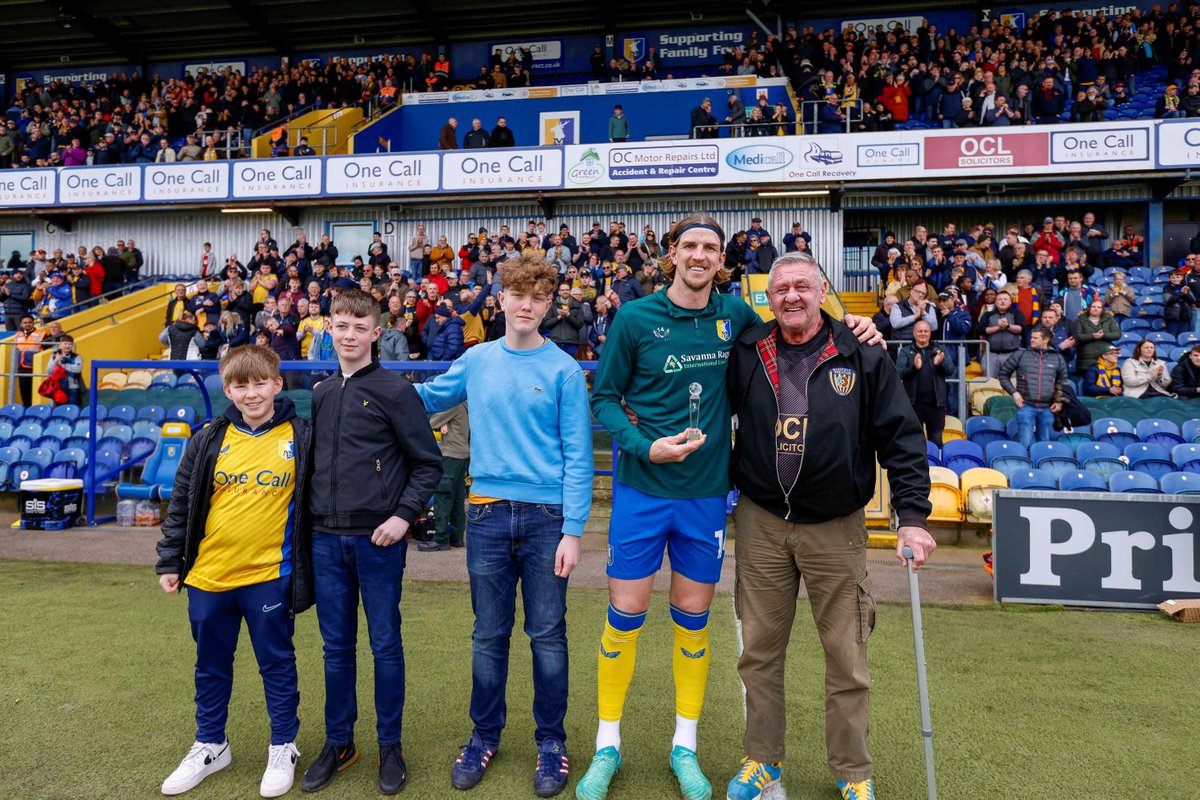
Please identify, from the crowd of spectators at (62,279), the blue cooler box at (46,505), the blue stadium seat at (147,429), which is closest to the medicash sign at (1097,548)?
the blue cooler box at (46,505)

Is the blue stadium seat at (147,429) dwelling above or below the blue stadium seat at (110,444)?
above

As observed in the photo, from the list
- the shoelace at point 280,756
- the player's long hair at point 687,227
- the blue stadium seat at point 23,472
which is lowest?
the shoelace at point 280,756

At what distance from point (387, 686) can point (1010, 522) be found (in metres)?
4.71

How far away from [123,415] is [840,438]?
10.8m

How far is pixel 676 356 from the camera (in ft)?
10.6

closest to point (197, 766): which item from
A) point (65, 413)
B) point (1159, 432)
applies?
point (65, 413)

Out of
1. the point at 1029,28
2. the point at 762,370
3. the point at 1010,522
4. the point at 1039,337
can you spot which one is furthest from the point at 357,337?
the point at 1029,28

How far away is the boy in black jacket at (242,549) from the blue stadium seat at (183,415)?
7861 millimetres

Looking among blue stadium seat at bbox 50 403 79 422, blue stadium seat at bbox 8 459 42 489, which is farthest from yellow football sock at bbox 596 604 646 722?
blue stadium seat at bbox 50 403 79 422

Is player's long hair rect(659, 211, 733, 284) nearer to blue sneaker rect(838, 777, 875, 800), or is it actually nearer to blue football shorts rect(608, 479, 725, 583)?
blue football shorts rect(608, 479, 725, 583)

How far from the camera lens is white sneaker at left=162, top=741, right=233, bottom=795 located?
3195 mm

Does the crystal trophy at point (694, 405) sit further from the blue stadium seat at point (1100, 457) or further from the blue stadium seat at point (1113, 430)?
the blue stadium seat at point (1113, 430)

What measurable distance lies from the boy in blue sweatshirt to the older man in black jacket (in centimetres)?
69

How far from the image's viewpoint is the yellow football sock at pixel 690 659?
3.31 metres
